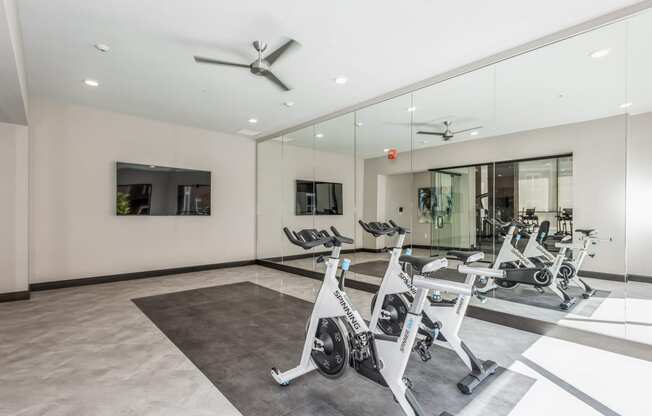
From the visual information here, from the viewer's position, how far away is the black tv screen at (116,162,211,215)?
5.64 metres

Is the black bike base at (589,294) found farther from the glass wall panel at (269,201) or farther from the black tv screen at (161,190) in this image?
the black tv screen at (161,190)

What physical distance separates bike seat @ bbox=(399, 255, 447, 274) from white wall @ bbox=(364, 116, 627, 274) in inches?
74.7

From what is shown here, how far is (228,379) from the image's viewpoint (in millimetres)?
2391

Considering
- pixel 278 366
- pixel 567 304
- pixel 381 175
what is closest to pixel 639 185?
pixel 567 304

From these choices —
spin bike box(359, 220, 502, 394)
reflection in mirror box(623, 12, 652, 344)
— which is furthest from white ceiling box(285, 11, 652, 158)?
spin bike box(359, 220, 502, 394)

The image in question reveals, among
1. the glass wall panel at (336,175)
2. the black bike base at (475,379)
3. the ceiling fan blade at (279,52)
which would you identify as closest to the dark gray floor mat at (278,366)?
the black bike base at (475,379)

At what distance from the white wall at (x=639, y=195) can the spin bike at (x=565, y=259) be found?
331 millimetres

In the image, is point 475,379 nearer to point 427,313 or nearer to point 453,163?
point 427,313

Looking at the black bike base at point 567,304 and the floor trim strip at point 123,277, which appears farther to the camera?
the floor trim strip at point 123,277

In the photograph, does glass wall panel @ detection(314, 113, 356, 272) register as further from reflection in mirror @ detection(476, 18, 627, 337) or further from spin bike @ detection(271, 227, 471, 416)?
spin bike @ detection(271, 227, 471, 416)

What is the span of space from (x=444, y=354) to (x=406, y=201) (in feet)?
8.36

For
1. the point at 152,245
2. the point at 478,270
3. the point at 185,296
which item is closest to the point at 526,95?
the point at 478,270

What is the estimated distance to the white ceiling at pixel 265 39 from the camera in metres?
2.71

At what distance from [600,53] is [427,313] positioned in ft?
9.84
